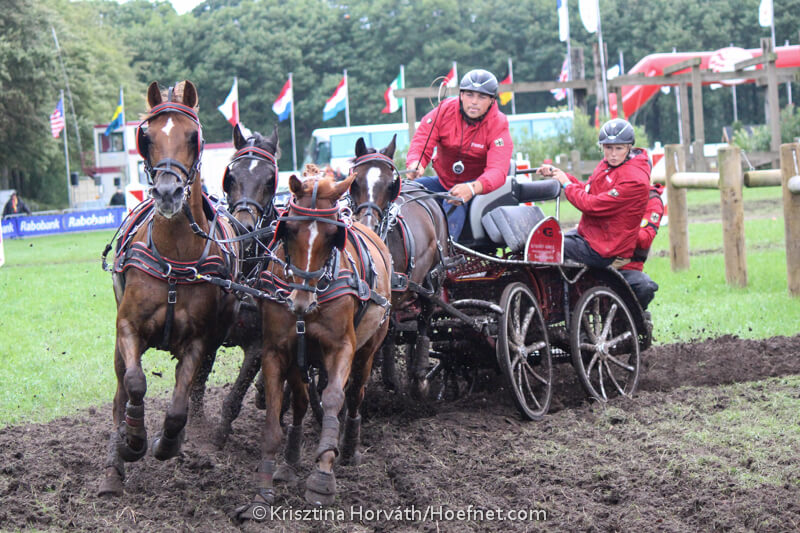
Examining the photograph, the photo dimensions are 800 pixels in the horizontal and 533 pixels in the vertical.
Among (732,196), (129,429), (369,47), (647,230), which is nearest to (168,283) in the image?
(129,429)

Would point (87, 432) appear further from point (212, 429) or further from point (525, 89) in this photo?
point (525, 89)

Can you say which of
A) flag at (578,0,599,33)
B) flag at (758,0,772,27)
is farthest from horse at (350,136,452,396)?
flag at (758,0,772,27)

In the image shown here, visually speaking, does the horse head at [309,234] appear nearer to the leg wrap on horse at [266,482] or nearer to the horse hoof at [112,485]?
the leg wrap on horse at [266,482]

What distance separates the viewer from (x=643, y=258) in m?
9.23

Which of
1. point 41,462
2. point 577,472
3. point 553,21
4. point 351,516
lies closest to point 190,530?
point 351,516

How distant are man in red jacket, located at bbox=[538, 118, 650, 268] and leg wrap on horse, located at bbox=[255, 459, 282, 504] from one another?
383 cm

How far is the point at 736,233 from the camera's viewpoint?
1261 centimetres

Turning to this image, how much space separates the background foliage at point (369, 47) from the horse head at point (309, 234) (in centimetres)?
5432

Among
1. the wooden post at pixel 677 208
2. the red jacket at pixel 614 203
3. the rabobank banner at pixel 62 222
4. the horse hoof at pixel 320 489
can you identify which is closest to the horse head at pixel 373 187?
the red jacket at pixel 614 203

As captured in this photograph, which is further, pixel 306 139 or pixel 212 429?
pixel 306 139

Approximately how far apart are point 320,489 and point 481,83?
3893 mm

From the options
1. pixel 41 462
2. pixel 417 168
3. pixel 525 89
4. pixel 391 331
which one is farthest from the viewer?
pixel 525 89

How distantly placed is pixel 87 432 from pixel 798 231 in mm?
8169

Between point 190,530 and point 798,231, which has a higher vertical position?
point 798,231
